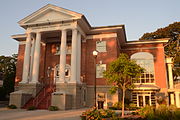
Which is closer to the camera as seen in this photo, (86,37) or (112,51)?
(112,51)

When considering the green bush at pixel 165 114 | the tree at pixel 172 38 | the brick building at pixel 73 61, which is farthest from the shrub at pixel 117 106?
the tree at pixel 172 38

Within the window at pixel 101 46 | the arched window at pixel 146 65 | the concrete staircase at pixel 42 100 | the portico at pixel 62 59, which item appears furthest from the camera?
the arched window at pixel 146 65

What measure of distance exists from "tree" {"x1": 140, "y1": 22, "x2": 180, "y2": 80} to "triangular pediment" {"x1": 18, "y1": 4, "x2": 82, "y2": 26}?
20094mm

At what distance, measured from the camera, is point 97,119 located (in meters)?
9.46

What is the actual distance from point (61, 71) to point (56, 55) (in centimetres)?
607

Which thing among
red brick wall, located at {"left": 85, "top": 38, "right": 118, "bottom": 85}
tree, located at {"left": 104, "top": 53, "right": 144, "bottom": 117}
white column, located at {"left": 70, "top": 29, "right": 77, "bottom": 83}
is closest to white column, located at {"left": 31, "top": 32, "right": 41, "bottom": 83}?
white column, located at {"left": 70, "top": 29, "right": 77, "bottom": 83}

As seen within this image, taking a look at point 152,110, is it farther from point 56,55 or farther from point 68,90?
point 56,55

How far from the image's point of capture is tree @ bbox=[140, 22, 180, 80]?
31020 mm

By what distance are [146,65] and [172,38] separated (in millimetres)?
14681

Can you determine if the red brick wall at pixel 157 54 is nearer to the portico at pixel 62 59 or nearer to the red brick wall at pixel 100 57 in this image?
the red brick wall at pixel 100 57

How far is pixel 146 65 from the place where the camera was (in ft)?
89.9

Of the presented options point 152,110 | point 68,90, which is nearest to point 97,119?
point 152,110

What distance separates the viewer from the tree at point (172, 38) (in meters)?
31.0

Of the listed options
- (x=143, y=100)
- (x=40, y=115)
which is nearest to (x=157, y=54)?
(x=143, y=100)
